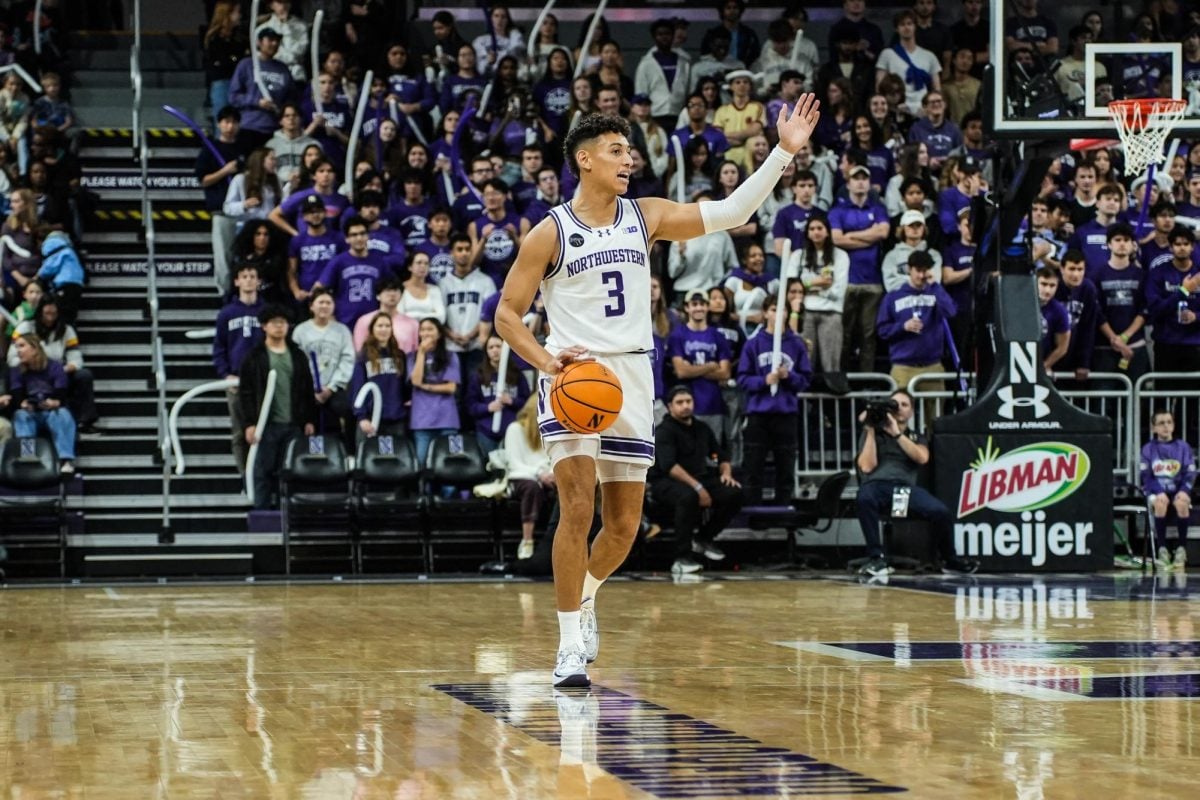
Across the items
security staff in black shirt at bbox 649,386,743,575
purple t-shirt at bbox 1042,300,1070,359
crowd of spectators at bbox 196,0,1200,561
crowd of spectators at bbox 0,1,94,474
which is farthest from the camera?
purple t-shirt at bbox 1042,300,1070,359

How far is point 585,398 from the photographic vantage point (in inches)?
271

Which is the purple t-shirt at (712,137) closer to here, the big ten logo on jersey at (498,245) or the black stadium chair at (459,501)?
the big ten logo on jersey at (498,245)

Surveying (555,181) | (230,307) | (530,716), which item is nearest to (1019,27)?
(555,181)

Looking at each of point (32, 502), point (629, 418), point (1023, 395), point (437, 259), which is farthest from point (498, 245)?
point (629, 418)

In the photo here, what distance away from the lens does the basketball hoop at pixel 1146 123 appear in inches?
524

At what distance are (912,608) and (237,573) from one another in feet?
20.8

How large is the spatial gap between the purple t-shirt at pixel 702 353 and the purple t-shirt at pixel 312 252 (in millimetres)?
3236

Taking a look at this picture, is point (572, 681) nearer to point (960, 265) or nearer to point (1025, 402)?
point (1025, 402)

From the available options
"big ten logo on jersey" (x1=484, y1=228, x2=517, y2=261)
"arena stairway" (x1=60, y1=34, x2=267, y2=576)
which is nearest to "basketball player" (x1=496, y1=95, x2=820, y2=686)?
"arena stairway" (x1=60, y1=34, x2=267, y2=576)

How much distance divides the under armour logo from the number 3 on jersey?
308 inches

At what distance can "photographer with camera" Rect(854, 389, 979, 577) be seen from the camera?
14.2 metres

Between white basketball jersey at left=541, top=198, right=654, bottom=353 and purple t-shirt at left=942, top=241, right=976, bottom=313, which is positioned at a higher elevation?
purple t-shirt at left=942, top=241, right=976, bottom=313

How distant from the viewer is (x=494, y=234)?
16.3 meters

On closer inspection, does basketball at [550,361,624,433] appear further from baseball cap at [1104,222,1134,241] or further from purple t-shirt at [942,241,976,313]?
baseball cap at [1104,222,1134,241]
